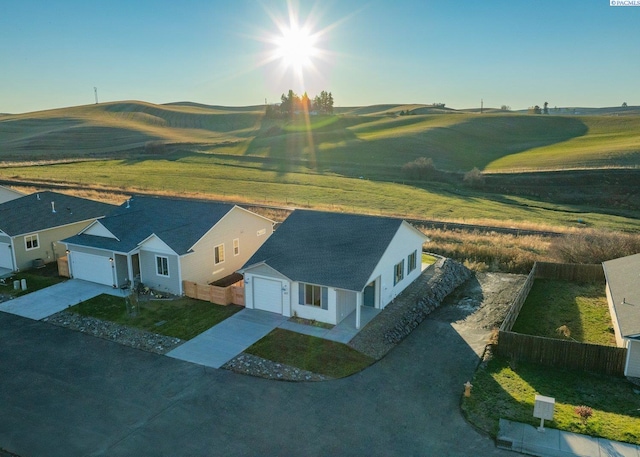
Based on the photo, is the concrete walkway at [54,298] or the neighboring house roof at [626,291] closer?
the neighboring house roof at [626,291]

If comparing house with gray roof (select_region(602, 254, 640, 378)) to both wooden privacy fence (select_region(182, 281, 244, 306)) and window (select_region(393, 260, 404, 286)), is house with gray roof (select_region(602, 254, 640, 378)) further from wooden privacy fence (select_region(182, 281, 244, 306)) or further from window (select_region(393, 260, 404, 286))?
wooden privacy fence (select_region(182, 281, 244, 306))

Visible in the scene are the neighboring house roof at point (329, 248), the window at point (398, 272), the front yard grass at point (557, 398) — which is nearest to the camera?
the front yard grass at point (557, 398)

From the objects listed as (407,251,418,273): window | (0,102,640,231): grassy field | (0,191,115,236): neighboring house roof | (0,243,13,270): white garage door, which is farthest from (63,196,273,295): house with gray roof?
(0,102,640,231): grassy field

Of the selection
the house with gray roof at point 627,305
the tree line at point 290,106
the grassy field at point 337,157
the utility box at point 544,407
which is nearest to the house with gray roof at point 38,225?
the grassy field at point 337,157

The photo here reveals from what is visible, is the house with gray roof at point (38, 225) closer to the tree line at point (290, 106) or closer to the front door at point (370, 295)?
the front door at point (370, 295)

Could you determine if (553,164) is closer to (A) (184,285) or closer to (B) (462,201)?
(B) (462,201)

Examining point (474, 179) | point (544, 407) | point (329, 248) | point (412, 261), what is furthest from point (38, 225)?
point (474, 179)

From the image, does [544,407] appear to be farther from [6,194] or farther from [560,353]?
[6,194]
